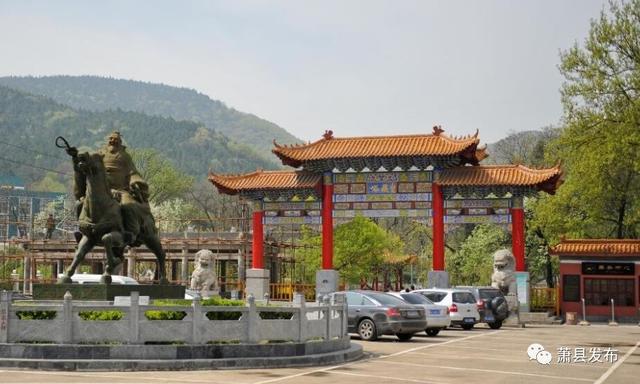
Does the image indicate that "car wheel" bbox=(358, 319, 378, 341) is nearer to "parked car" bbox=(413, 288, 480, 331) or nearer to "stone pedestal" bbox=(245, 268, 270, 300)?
"parked car" bbox=(413, 288, 480, 331)

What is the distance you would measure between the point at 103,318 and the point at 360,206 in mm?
23735

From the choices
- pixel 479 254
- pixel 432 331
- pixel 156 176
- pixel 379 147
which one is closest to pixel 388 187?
pixel 379 147

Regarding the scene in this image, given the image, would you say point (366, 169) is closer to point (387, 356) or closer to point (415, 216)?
point (415, 216)

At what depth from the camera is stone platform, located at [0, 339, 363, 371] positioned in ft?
46.6

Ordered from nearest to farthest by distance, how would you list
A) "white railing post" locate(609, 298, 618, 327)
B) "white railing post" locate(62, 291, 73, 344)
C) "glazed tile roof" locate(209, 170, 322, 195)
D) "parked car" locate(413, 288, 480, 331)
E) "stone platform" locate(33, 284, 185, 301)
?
"white railing post" locate(62, 291, 73, 344) → "stone platform" locate(33, 284, 185, 301) → "parked car" locate(413, 288, 480, 331) → "white railing post" locate(609, 298, 618, 327) → "glazed tile roof" locate(209, 170, 322, 195)

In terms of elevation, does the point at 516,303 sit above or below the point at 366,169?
below

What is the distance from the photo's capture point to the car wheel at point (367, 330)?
21.7 meters

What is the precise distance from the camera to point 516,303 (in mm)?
33188

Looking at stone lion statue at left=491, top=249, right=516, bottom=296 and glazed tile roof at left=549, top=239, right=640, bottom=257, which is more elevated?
glazed tile roof at left=549, top=239, right=640, bottom=257

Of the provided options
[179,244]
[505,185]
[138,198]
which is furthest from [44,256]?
[138,198]

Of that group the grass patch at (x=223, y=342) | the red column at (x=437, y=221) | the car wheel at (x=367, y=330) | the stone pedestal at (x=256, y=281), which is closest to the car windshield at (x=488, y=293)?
the red column at (x=437, y=221)

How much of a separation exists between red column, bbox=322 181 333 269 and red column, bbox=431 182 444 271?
4591mm

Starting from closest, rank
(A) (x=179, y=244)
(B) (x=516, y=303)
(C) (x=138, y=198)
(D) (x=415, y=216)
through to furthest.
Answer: (C) (x=138, y=198)
(B) (x=516, y=303)
(D) (x=415, y=216)
(A) (x=179, y=244)

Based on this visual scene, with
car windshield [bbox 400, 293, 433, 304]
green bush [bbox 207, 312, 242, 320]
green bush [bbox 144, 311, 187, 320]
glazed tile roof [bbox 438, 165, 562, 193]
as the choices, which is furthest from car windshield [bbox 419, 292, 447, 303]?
green bush [bbox 144, 311, 187, 320]
